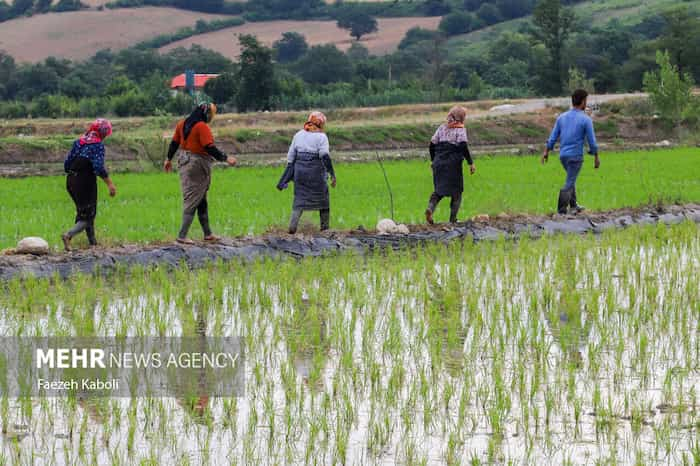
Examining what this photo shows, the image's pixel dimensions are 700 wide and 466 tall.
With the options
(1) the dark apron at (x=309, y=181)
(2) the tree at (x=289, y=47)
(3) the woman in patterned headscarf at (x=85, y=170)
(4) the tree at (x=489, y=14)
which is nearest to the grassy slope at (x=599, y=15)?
(4) the tree at (x=489, y=14)

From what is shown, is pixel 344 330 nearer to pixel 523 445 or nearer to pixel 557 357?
pixel 557 357

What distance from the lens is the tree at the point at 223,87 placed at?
48125mm

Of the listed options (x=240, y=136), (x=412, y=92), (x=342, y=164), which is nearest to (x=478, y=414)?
(x=342, y=164)

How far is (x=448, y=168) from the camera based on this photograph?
12.1 m

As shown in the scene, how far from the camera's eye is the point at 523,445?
5.04 metres

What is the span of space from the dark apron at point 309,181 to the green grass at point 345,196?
100cm

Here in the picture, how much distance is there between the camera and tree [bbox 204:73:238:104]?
158 feet

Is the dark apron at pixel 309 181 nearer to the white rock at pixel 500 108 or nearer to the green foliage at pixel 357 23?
the white rock at pixel 500 108

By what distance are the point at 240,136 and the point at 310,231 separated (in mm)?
23600

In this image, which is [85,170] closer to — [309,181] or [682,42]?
[309,181]

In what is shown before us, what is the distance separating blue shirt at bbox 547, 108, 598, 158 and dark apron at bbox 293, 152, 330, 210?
2.62 m

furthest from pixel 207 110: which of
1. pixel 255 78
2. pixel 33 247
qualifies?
pixel 255 78

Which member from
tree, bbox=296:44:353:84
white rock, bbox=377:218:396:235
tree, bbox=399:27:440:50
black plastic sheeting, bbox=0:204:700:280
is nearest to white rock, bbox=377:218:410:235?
white rock, bbox=377:218:396:235

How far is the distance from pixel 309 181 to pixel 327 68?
221 ft
